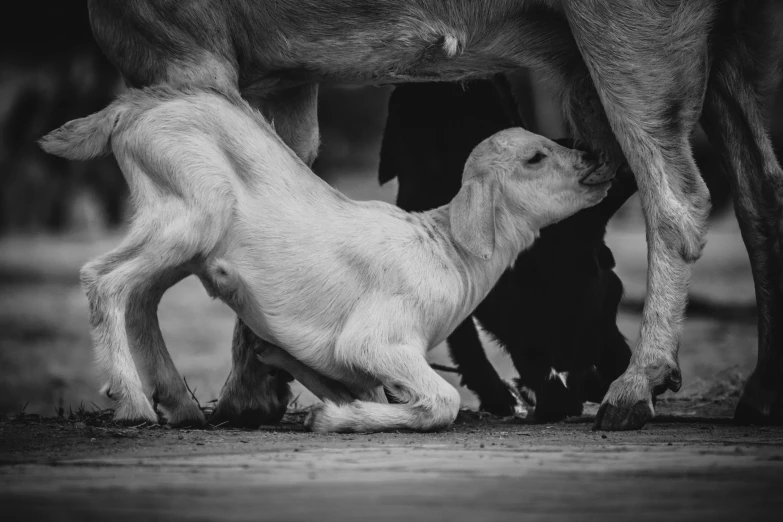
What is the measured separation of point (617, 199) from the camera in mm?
5176

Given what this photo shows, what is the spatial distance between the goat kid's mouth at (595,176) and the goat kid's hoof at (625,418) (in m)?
0.96

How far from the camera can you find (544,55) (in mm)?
4695

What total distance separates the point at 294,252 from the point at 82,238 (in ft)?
30.5

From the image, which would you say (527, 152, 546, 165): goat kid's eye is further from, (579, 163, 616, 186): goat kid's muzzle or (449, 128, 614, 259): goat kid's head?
(579, 163, 616, 186): goat kid's muzzle

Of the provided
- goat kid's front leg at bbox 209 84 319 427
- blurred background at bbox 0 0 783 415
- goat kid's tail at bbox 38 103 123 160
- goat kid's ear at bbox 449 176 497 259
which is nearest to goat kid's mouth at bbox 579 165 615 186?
goat kid's ear at bbox 449 176 497 259

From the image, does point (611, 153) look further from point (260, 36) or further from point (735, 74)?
point (260, 36)

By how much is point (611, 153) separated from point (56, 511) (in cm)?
324

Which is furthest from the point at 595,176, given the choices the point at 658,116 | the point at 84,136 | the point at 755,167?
the point at 84,136

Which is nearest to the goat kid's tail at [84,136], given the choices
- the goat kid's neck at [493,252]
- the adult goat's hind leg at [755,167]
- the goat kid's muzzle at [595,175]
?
the goat kid's neck at [493,252]

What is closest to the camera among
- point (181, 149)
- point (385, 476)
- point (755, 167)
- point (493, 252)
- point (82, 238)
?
point (385, 476)

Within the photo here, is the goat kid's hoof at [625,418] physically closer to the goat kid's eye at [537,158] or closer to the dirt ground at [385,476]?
the dirt ground at [385,476]

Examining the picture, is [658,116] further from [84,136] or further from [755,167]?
[84,136]

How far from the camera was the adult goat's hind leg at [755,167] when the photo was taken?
482 cm

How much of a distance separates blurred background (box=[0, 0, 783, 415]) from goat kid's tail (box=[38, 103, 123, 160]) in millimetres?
3385
